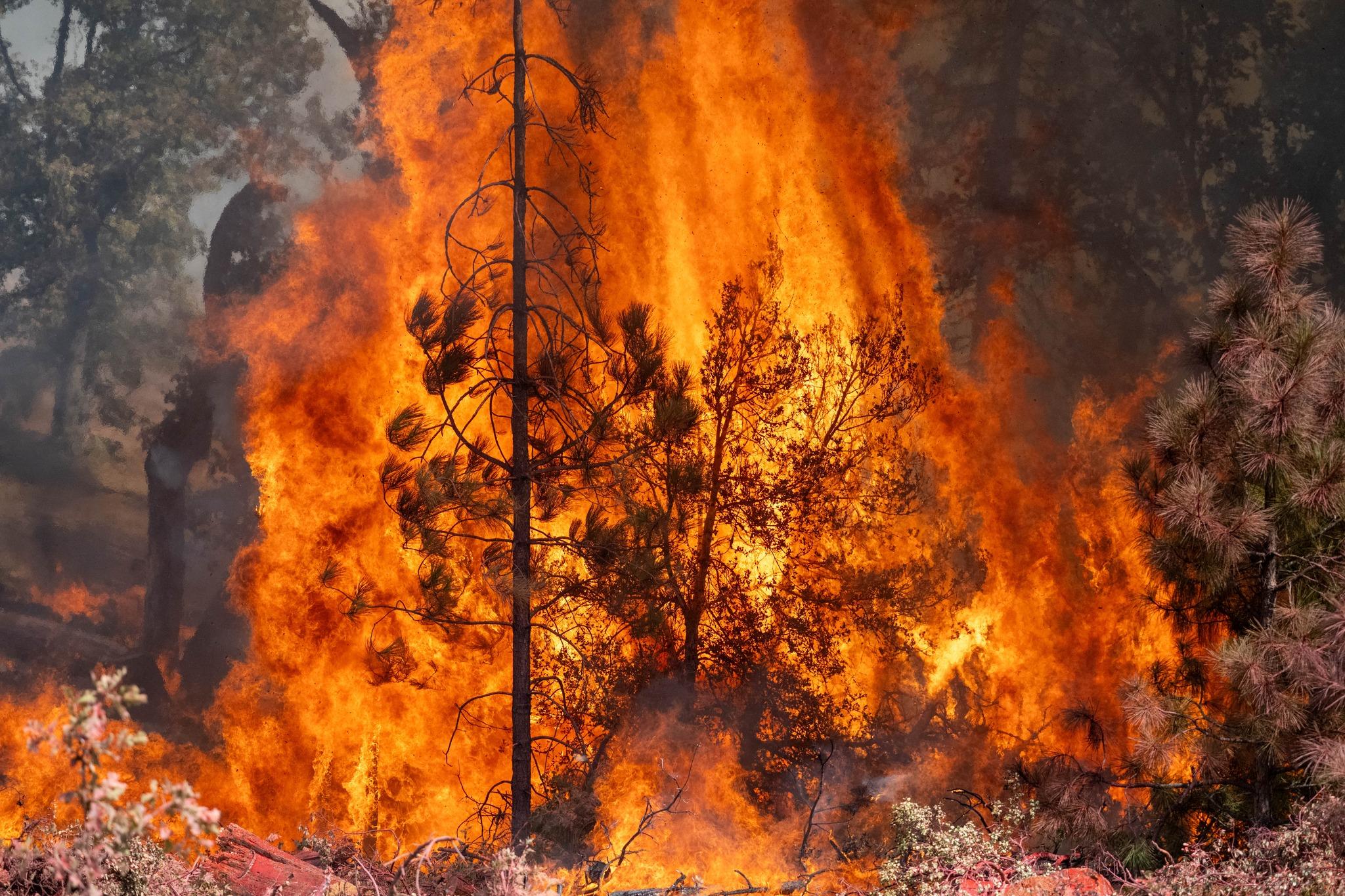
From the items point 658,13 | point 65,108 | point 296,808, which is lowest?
point 296,808

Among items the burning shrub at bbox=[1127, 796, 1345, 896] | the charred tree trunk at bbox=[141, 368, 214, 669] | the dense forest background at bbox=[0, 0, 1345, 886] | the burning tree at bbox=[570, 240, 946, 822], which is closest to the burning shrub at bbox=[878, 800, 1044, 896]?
the dense forest background at bbox=[0, 0, 1345, 886]

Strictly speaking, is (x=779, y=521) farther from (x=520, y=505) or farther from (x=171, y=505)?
(x=171, y=505)

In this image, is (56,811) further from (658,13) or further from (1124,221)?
(1124,221)

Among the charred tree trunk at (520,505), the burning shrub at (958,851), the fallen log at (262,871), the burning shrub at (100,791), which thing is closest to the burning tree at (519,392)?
the charred tree trunk at (520,505)

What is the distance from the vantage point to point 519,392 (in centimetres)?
545

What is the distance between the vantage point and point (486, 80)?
6.14 metres

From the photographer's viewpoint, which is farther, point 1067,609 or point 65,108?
point 1067,609

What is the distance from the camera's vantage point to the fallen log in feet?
12.8

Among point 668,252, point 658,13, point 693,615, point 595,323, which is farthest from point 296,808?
point 658,13

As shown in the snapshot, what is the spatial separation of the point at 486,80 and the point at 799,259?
6.16ft

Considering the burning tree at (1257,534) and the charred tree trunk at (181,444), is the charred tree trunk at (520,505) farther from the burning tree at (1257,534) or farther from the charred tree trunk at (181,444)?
the burning tree at (1257,534)

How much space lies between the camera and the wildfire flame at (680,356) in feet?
19.4

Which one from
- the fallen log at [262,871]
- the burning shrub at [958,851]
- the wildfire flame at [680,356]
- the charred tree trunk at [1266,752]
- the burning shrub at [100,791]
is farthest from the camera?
the wildfire flame at [680,356]

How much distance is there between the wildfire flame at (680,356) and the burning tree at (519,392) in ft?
0.56
